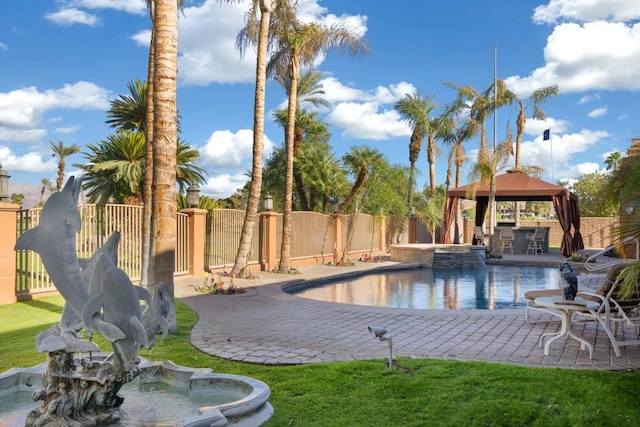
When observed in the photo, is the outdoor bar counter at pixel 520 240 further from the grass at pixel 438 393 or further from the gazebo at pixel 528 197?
the grass at pixel 438 393

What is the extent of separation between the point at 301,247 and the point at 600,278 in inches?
397

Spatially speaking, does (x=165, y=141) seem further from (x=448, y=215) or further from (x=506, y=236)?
(x=506, y=236)

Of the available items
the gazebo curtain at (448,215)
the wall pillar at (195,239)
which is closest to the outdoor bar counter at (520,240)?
the gazebo curtain at (448,215)

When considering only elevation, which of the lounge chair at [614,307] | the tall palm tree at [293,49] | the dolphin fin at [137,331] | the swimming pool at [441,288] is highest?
the tall palm tree at [293,49]

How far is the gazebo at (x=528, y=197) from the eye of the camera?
73.0ft

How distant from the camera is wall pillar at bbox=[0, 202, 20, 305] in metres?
9.62

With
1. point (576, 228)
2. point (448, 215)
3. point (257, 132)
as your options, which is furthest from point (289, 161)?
point (576, 228)

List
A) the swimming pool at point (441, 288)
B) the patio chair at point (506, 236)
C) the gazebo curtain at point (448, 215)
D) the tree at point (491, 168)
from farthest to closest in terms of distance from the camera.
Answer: the gazebo curtain at point (448, 215)
the patio chair at point (506, 236)
the tree at point (491, 168)
the swimming pool at point (441, 288)

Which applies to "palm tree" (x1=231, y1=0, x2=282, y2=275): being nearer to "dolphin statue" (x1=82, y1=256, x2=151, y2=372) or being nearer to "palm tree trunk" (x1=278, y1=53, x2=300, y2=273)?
"palm tree trunk" (x1=278, y1=53, x2=300, y2=273)

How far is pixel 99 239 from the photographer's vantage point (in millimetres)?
11883

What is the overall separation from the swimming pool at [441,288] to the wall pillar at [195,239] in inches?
121

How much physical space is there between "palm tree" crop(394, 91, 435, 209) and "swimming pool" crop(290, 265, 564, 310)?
11.6 meters

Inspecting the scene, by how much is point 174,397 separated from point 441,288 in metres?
10.6

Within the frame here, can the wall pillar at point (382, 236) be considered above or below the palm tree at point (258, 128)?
below
